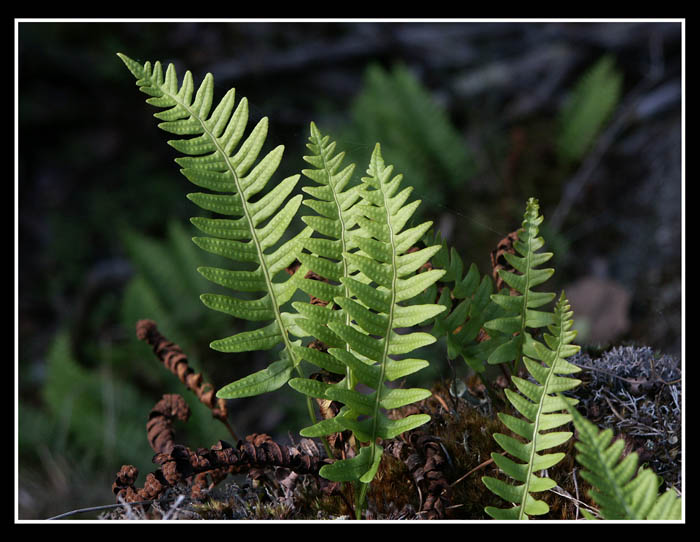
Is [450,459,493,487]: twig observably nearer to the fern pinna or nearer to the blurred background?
the fern pinna

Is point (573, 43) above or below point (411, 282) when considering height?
above

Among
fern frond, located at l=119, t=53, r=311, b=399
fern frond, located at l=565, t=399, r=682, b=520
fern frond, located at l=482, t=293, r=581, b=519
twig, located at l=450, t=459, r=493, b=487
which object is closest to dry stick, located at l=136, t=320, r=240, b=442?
fern frond, located at l=119, t=53, r=311, b=399

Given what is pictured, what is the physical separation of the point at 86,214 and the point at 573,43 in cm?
395

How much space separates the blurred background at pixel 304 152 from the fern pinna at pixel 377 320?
187 cm

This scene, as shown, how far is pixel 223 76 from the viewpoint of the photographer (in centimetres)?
483

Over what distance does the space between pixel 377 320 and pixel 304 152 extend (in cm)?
240

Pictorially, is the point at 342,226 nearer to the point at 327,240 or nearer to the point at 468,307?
the point at 327,240

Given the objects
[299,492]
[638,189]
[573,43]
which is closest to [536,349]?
[299,492]

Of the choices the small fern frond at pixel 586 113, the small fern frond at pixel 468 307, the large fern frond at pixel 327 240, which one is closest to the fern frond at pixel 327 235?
the large fern frond at pixel 327 240

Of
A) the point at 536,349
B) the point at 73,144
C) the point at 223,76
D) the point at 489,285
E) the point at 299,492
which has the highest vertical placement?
the point at 223,76

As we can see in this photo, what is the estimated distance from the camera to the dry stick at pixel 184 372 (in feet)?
4.27

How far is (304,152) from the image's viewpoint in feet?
10.8

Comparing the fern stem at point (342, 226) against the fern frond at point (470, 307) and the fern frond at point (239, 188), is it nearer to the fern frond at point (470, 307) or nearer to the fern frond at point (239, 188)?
the fern frond at point (239, 188)

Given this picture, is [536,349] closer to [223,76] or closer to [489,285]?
[489,285]
